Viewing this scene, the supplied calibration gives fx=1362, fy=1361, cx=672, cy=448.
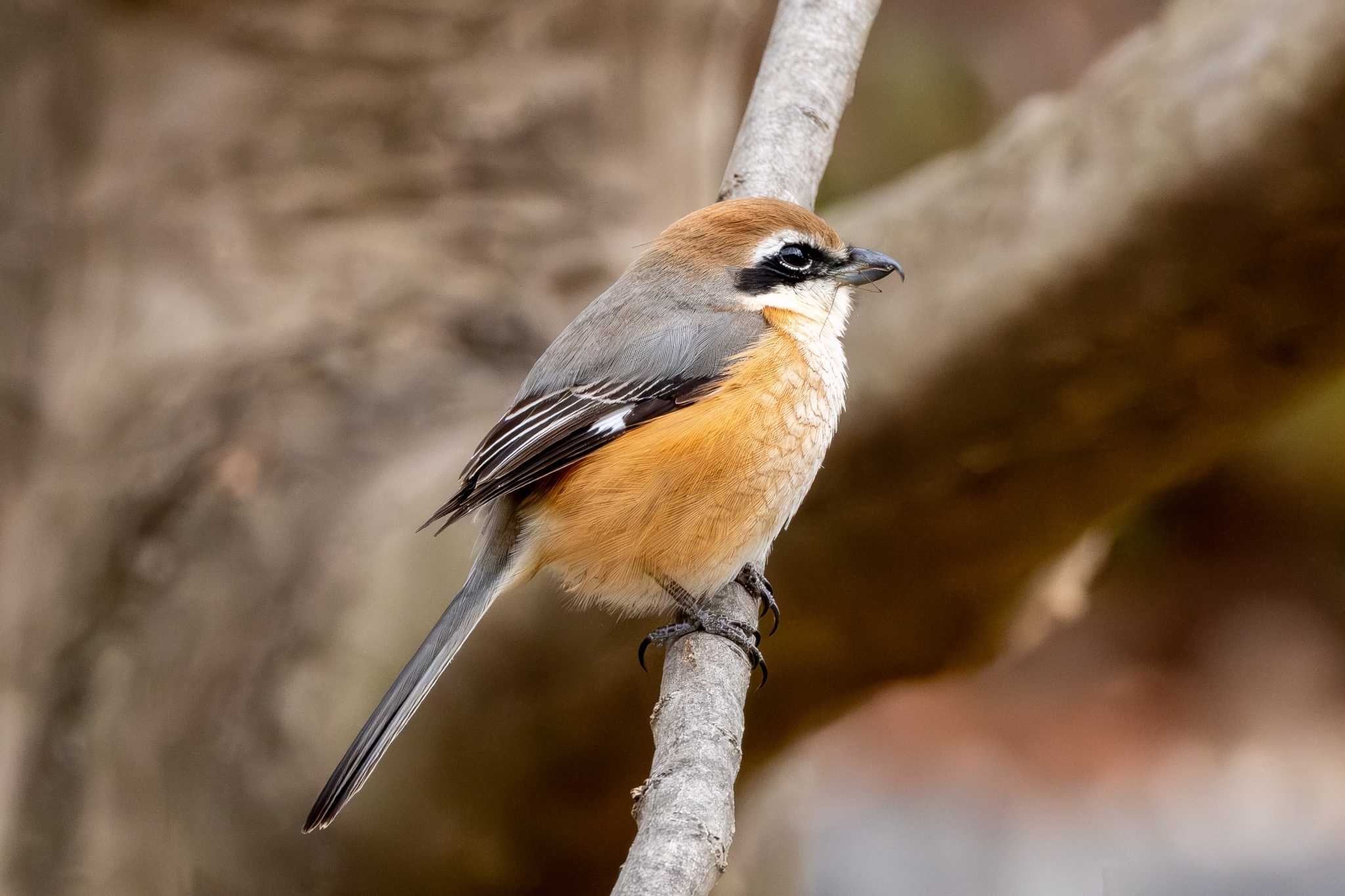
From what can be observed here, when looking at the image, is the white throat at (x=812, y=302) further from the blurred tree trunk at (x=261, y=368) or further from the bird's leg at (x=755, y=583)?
the blurred tree trunk at (x=261, y=368)

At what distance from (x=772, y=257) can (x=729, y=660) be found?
Result: 77 centimetres

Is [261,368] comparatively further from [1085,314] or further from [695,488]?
[1085,314]

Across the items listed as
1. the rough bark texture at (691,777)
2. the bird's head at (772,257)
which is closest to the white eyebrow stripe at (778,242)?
the bird's head at (772,257)

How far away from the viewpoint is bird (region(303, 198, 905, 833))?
2250 mm

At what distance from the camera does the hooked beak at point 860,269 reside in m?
2.52

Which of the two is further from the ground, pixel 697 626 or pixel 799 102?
pixel 799 102

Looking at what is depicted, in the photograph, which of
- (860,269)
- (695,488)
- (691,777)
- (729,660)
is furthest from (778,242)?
(691,777)

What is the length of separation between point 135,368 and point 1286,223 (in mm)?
2702

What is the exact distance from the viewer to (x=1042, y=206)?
269 cm

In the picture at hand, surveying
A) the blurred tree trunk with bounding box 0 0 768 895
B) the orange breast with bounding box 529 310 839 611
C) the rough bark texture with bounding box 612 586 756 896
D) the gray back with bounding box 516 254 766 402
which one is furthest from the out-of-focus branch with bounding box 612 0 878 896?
the blurred tree trunk with bounding box 0 0 768 895

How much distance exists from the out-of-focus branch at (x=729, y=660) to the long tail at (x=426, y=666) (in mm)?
345

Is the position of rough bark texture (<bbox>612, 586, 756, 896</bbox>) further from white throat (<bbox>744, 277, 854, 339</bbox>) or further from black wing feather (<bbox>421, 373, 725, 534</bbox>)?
white throat (<bbox>744, 277, 854, 339</bbox>)

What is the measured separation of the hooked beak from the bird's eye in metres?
0.07

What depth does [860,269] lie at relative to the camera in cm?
253
